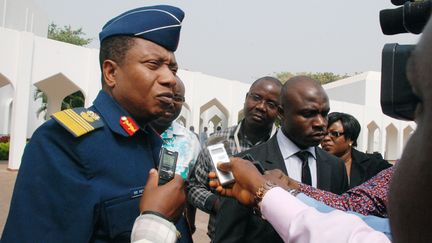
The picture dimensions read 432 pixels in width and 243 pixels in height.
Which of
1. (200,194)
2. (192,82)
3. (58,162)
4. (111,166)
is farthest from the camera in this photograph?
(192,82)

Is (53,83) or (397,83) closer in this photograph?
(397,83)

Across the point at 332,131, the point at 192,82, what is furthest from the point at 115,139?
the point at 192,82

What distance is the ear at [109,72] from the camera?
148cm

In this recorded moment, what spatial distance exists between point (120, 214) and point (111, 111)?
38 cm

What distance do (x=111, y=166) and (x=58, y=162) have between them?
0.18 metres

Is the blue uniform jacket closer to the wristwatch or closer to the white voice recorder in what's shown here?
the white voice recorder

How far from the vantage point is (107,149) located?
1.37 m

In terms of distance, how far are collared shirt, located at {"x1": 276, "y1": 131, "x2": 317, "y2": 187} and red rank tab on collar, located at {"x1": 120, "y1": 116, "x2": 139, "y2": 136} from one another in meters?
1.11

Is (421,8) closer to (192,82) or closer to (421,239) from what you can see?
(421,239)

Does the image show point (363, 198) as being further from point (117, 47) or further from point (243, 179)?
point (117, 47)

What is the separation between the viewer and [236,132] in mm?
3217

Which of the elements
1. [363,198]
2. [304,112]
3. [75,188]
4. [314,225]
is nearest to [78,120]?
[75,188]

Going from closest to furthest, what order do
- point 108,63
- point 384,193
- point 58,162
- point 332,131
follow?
point 58,162
point 108,63
point 384,193
point 332,131

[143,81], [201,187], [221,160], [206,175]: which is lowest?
[201,187]
